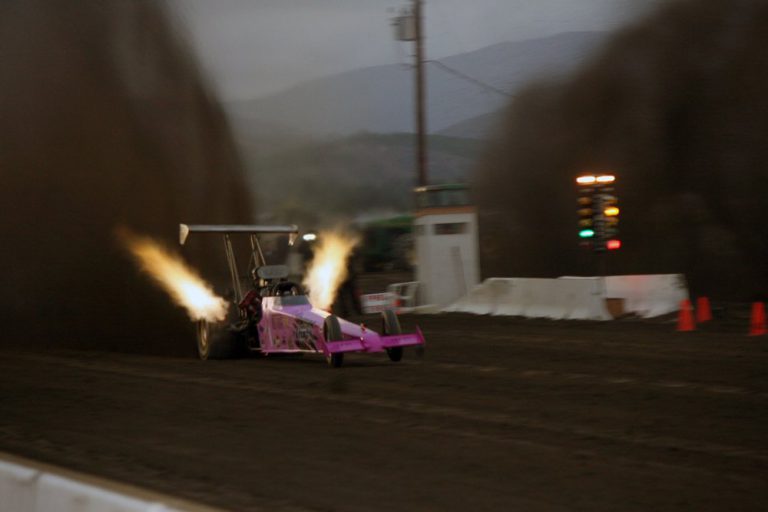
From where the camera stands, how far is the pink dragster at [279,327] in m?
14.9

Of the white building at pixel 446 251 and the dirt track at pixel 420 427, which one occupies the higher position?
the white building at pixel 446 251

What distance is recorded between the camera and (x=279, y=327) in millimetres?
15922

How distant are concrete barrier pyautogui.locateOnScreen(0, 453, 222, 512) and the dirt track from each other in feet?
5.13

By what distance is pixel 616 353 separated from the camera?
1670cm

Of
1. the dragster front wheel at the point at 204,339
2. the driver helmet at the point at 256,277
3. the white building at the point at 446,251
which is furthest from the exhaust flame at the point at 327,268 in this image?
the white building at the point at 446,251

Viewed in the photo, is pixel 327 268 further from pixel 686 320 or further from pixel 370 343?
pixel 686 320

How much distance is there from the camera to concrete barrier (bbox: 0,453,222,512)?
5.16 m

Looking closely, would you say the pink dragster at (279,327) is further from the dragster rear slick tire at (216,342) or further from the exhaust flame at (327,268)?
the exhaust flame at (327,268)

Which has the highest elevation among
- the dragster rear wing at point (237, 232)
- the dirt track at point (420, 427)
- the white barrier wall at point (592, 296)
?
the dragster rear wing at point (237, 232)

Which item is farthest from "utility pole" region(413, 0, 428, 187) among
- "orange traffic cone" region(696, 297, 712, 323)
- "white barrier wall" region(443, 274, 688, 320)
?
"orange traffic cone" region(696, 297, 712, 323)

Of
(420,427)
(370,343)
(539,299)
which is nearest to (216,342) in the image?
(370,343)

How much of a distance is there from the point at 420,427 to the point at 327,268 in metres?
7.41

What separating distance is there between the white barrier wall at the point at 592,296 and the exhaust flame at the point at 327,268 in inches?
315

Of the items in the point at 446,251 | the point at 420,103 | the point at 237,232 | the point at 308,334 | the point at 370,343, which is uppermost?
the point at 420,103
